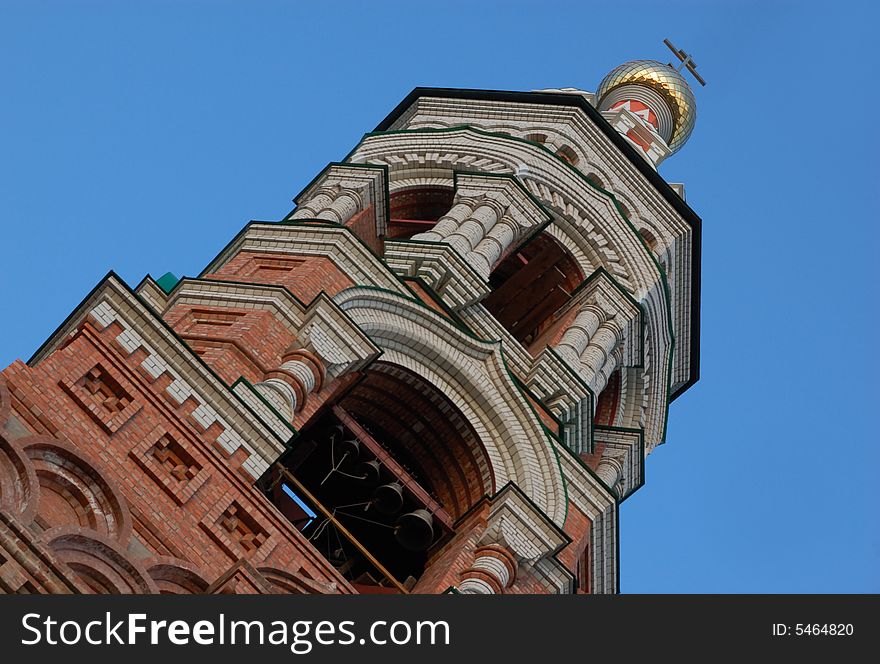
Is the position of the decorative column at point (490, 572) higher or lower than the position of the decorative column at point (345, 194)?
lower

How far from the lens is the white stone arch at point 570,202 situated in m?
45.8

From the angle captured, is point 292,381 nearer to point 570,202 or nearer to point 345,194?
point 345,194

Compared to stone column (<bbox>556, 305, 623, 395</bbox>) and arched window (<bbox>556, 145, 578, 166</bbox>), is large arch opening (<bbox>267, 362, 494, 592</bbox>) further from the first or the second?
arched window (<bbox>556, 145, 578, 166</bbox>)

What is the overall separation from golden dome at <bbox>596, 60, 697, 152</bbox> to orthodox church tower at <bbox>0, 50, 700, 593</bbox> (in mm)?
3379

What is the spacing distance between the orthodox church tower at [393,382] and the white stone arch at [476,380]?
0.05 meters

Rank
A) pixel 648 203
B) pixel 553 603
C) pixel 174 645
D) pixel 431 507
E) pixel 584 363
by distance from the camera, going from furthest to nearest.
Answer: pixel 648 203 < pixel 584 363 < pixel 431 507 < pixel 553 603 < pixel 174 645

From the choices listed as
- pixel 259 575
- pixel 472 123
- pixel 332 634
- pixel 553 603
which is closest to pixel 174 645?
pixel 332 634

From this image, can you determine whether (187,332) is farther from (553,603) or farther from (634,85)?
(634,85)

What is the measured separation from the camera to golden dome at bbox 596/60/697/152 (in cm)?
5966

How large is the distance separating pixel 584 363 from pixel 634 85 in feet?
66.5

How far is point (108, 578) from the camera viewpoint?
23.7m

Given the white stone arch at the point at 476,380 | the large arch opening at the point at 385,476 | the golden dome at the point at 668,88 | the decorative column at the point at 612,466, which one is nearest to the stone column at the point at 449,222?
the white stone arch at the point at 476,380

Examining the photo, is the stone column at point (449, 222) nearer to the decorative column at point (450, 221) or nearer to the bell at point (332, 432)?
the decorative column at point (450, 221)

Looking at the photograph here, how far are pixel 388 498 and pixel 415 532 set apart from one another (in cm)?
86
